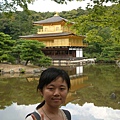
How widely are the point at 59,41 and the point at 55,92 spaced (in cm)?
2594

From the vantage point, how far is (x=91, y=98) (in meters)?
8.55

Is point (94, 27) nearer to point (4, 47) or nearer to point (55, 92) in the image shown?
point (4, 47)

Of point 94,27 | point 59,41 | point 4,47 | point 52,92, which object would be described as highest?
point 94,27

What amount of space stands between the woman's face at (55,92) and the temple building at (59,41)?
2412 centimetres

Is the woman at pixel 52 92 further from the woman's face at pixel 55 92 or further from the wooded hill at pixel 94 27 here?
the wooded hill at pixel 94 27

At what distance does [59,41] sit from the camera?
1062 inches

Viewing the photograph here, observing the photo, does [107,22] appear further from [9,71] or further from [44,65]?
[44,65]

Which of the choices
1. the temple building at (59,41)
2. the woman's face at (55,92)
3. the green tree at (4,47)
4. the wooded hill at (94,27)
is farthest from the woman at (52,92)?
the temple building at (59,41)

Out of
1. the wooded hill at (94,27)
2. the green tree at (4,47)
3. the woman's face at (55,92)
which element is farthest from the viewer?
the green tree at (4,47)

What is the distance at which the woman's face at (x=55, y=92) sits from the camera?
1.17 m

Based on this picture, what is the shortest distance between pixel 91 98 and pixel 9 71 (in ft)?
29.5

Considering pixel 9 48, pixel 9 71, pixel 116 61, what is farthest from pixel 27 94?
pixel 116 61

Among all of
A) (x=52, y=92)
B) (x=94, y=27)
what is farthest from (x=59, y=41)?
(x=52, y=92)

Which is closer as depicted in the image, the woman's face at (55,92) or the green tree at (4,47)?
the woman's face at (55,92)
